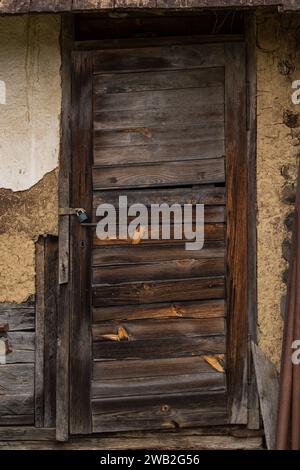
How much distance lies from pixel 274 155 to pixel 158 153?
2.42ft

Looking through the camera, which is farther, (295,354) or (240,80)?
(240,80)

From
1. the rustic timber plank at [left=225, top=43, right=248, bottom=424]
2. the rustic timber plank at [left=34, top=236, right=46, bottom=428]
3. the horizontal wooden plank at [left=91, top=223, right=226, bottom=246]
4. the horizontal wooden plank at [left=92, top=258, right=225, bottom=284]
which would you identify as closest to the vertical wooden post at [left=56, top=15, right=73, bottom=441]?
the rustic timber plank at [left=34, top=236, right=46, bottom=428]

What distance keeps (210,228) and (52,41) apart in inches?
62.8

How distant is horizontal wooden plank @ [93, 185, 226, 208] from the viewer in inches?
204

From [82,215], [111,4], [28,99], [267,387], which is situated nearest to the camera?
[111,4]

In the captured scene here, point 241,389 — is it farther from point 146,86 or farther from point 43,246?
point 146,86

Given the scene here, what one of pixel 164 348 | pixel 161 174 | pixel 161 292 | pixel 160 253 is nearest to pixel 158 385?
pixel 164 348

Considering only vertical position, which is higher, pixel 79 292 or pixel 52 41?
pixel 52 41

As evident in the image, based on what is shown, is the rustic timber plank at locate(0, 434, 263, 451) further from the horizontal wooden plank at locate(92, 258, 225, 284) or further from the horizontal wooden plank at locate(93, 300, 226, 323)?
the horizontal wooden plank at locate(92, 258, 225, 284)

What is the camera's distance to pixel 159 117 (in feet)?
17.1

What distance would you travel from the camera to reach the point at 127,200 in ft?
17.1

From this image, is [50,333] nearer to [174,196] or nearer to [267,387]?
[174,196]

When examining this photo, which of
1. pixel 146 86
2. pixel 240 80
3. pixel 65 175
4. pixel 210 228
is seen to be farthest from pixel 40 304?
pixel 240 80

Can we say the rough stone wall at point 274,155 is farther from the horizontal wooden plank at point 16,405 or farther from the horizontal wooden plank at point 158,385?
the horizontal wooden plank at point 16,405
